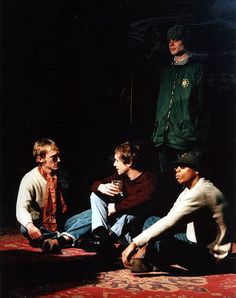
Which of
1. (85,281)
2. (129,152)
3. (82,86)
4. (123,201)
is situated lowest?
(85,281)

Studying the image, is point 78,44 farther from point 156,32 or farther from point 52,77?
point 156,32

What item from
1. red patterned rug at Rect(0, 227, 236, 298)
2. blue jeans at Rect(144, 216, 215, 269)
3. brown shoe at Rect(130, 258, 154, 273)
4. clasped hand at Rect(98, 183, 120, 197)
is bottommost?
red patterned rug at Rect(0, 227, 236, 298)

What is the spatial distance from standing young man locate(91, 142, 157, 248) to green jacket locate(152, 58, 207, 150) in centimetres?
48

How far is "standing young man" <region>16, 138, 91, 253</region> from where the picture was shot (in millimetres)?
4692

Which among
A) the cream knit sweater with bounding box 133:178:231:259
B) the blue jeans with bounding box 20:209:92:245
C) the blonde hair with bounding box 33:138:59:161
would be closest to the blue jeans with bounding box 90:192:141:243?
the blue jeans with bounding box 20:209:92:245

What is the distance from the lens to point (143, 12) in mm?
4969

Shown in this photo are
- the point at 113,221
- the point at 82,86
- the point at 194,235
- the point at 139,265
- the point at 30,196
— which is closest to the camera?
the point at 139,265

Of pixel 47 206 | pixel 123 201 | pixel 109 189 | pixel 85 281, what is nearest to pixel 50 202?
pixel 47 206

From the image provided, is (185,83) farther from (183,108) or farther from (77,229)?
(77,229)

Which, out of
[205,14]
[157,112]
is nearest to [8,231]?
[157,112]

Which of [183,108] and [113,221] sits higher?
[183,108]

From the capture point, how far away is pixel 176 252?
4.10 meters

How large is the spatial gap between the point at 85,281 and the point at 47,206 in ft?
3.99

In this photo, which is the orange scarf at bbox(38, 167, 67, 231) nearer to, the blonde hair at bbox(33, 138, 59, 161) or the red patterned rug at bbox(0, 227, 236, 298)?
the blonde hair at bbox(33, 138, 59, 161)
